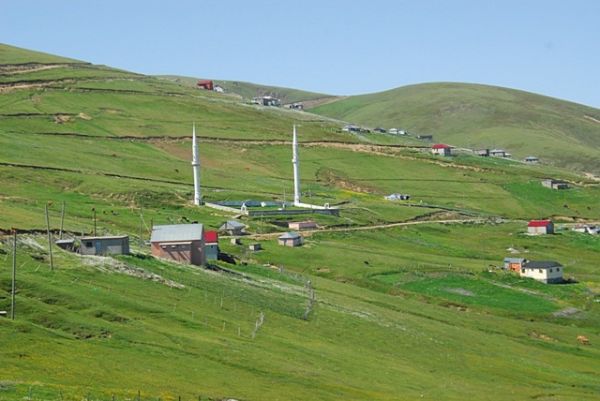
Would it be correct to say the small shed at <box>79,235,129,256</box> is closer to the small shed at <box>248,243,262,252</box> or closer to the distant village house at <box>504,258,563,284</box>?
the small shed at <box>248,243,262,252</box>

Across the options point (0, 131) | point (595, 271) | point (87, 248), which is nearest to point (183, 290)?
point (87, 248)

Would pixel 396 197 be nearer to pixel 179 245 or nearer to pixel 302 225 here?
pixel 302 225

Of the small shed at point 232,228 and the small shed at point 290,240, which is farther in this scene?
the small shed at point 232,228

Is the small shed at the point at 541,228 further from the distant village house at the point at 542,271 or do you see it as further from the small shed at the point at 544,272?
the small shed at the point at 544,272

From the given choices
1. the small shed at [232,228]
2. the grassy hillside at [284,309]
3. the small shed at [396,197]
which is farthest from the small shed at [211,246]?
the small shed at [396,197]

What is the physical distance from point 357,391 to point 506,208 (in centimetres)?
13656

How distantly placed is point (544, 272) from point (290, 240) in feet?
103

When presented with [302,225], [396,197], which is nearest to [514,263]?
[302,225]

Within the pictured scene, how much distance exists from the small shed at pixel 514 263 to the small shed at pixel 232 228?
34.7 m

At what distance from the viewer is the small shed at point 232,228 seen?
139625 mm

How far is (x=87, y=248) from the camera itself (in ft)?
316

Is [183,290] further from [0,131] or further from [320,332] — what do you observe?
[0,131]

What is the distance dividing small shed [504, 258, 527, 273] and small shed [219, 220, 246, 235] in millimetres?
34704

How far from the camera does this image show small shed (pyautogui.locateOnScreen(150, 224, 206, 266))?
106125 mm
